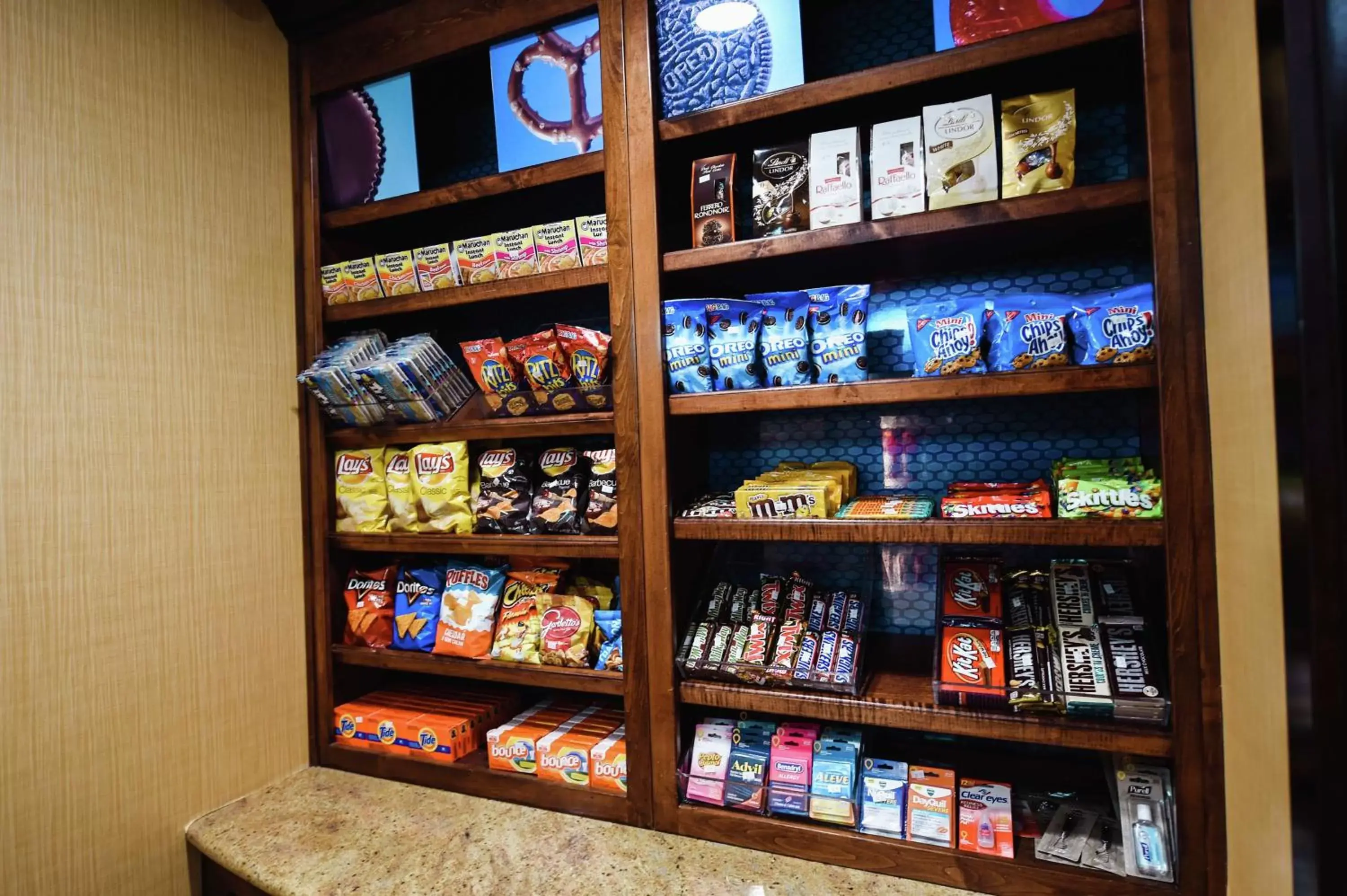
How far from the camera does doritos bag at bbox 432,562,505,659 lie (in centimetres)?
183

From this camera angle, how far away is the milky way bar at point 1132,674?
122cm

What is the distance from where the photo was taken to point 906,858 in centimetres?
135

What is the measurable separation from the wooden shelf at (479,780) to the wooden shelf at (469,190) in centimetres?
148

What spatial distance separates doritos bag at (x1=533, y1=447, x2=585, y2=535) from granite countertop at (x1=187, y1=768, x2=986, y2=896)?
0.69m

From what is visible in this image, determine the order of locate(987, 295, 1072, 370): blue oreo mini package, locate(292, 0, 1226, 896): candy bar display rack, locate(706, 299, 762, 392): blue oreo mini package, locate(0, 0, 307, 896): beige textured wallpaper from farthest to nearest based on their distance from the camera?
1. locate(706, 299, 762, 392): blue oreo mini package
2. locate(0, 0, 307, 896): beige textured wallpaper
3. locate(987, 295, 1072, 370): blue oreo mini package
4. locate(292, 0, 1226, 896): candy bar display rack

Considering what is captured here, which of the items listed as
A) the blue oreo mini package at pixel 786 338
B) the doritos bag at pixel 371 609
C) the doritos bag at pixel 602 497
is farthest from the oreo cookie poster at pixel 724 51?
the doritos bag at pixel 371 609

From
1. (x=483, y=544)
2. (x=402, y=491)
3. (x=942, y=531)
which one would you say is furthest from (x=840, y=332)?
(x=402, y=491)

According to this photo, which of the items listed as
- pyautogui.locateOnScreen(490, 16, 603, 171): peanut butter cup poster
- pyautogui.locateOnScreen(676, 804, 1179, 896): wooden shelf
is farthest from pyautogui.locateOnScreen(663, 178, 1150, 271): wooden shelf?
pyautogui.locateOnScreen(676, 804, 1179, 896): wooden shelf

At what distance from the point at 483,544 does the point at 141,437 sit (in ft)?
2.74

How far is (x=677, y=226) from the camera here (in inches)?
72.0

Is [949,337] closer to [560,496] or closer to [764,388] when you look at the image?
[764,388]

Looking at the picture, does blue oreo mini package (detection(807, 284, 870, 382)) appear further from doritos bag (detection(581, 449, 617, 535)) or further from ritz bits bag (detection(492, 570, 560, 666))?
ritz bits bag (detection(492, 570, 560, 666))

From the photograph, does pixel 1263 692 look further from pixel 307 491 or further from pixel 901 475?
pixel 307 491

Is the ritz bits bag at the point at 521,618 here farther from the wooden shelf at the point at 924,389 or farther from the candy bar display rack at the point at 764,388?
the wooden shelf at the point at 924,389
